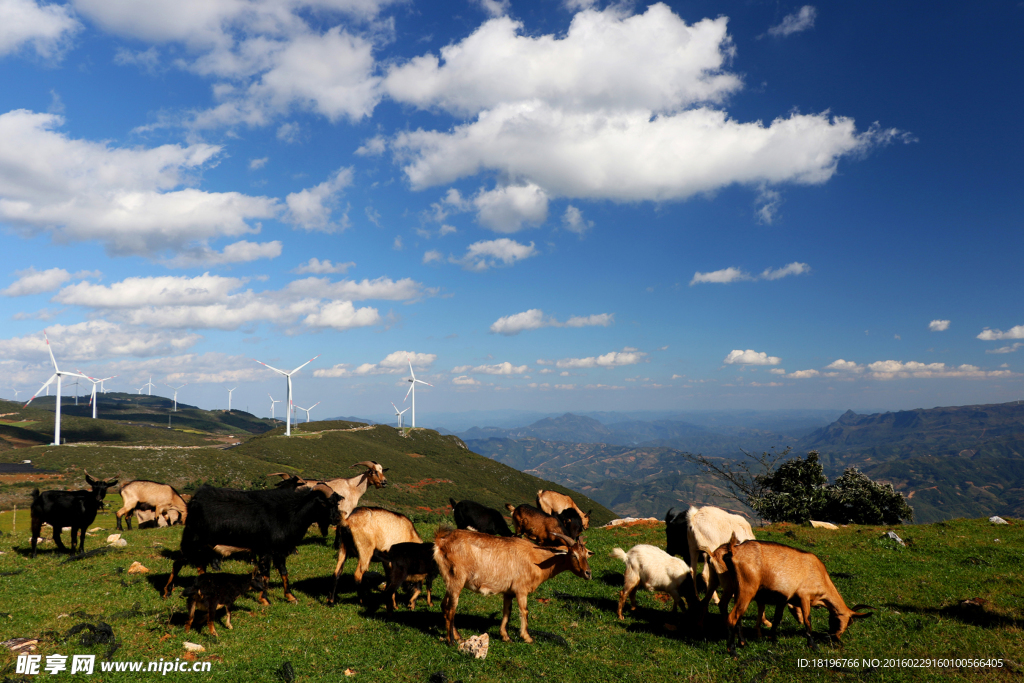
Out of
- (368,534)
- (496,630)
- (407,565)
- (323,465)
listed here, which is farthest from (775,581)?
(323,465)

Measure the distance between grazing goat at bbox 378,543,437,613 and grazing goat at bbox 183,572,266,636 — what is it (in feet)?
9.90

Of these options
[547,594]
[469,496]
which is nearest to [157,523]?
[547,594]

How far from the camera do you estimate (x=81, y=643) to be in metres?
8.46

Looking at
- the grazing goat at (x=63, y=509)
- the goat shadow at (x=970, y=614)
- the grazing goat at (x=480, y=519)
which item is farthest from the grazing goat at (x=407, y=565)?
the goat shadow at (x=970, y=614)

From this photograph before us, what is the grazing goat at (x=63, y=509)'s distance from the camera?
1365cm

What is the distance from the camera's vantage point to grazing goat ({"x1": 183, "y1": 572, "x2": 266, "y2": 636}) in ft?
30.8

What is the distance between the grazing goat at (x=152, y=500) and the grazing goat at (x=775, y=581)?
876 inches

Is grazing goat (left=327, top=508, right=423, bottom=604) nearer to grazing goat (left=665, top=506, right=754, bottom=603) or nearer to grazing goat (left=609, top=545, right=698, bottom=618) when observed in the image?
grazing goat (left=609, top=545, right=698, bottom=618)

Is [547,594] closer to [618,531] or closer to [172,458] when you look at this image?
[618,531]

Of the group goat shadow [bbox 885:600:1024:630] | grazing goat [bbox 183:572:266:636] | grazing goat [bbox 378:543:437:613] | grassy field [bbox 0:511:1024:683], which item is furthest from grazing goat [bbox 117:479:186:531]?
goat shadow [bbox 885:600:1024:630]

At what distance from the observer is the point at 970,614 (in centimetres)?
1094

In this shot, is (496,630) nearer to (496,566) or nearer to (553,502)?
(496,566)

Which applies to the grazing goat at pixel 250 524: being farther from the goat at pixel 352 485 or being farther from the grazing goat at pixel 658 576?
the grazing goat at pixel 658 576

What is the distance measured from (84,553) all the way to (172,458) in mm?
63534
